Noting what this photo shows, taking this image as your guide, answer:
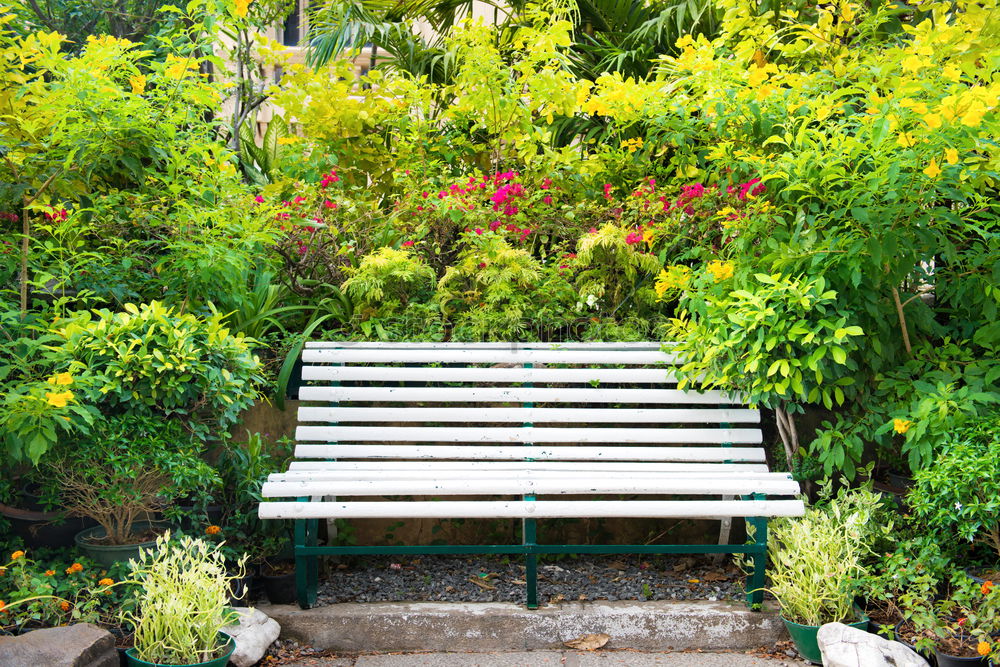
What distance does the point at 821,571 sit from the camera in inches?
118

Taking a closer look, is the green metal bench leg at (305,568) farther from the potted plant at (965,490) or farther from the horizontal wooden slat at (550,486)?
the potted plant at (965,490)

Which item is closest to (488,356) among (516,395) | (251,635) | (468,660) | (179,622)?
(516,395)

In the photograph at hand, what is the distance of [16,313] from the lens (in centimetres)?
304

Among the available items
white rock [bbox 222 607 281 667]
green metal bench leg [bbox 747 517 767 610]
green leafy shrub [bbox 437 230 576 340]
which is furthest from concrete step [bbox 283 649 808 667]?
green leafy shrub [bbox 437 230 576 340]

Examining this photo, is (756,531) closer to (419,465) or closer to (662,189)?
(419,465)

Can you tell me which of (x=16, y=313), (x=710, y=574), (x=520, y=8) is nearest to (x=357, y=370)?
(x=16, y=313)

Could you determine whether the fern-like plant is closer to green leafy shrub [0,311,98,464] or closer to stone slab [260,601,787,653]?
stone slab [260,601,787,653]

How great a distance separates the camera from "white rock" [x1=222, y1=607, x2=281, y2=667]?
2.86 m

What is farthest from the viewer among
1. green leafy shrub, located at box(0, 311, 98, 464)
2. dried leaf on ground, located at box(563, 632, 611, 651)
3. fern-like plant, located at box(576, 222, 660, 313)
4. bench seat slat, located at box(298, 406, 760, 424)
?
fern-like plant, located at box(576, 222, 660, 313)

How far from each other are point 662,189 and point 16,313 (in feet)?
10.0

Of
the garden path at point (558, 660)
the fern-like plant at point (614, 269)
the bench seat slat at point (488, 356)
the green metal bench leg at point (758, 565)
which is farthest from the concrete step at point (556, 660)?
the fern-like plant at point (614, 269)

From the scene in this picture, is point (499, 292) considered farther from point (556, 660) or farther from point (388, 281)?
point (556, 660)

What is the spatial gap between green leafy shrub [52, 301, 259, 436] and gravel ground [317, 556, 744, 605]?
3.08 ft

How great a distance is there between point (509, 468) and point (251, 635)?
1198mm
